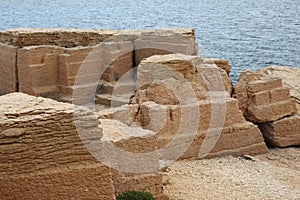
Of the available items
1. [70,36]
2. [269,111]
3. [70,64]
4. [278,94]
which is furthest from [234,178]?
[70,36]

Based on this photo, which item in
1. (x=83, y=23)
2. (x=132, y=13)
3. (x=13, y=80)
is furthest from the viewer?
(x=132, y=13)

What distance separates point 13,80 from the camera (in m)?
13.2

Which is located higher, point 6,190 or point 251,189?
point 6,190

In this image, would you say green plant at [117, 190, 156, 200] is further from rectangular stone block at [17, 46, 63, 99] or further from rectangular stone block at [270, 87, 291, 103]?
rectangular stone block at [17, 46, 63, 99]

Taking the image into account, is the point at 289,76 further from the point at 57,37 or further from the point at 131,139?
the point at 131,139

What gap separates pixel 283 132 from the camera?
11414 mm

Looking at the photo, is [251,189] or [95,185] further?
[251,189]

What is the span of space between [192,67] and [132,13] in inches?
1437

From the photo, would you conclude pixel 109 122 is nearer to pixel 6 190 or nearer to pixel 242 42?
pixel 6 190

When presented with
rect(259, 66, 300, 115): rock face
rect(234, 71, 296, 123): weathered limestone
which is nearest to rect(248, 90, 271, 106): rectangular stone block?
rect(234, 71, 296, 123): weathered limestone

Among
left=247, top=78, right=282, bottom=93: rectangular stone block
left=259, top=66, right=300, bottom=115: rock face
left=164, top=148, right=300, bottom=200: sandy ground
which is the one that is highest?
left=247, top=78, right=282, bottom=93: rectangular stone block

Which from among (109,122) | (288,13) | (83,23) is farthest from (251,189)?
(288,13)

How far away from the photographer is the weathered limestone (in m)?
11.2

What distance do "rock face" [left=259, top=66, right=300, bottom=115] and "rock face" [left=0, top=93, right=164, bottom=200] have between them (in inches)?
302
